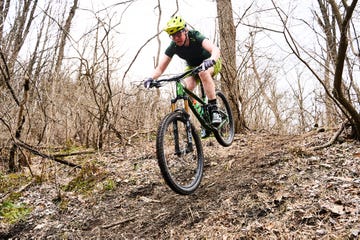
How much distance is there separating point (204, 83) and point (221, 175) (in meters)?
1.23

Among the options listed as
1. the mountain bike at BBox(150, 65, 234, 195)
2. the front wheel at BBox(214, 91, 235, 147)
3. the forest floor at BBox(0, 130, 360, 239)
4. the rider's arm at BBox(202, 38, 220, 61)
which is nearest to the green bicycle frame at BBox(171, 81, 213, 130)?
the mountain bike at BBox(150, 65, 234, 195)

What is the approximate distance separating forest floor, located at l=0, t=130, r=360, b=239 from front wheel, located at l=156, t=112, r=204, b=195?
0.21m

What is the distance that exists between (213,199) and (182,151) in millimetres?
688

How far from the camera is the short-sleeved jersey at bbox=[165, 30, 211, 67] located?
4571 millimetres

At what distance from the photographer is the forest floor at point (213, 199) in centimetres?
304

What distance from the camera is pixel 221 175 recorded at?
4570 millimetres

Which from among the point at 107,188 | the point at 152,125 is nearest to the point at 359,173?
the point at 107,188

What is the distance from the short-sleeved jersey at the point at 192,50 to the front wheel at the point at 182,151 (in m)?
1.02

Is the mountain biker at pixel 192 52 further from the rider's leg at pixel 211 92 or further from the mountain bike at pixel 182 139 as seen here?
the mountain bike at pixel 182 139

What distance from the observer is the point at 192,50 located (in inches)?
186

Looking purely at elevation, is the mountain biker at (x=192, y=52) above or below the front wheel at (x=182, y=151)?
above

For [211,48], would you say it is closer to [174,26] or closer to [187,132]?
[174,26]

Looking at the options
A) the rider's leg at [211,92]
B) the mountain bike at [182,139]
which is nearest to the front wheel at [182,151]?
the mountain bike at [182,139]

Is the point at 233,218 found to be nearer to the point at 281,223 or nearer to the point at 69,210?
the point at 281,223
